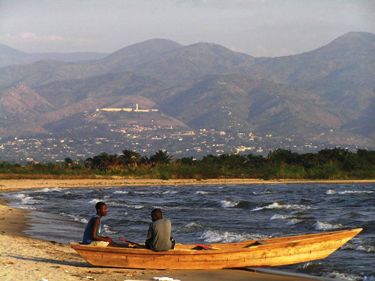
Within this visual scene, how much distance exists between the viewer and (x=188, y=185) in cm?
7606

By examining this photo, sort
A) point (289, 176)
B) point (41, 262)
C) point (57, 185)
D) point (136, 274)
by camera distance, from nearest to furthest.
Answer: point (136, 274) → point (41, 262) → point (57, 185) → point (289, 176)

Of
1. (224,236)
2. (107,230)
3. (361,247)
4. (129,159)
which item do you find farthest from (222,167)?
(361,247)

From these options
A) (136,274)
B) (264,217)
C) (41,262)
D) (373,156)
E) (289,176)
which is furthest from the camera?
(373,156)

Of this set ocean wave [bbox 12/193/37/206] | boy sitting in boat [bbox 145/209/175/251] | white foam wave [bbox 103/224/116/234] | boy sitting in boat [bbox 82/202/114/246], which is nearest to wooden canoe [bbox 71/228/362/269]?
boy sitting in boat [bbox 145/209/175/251]

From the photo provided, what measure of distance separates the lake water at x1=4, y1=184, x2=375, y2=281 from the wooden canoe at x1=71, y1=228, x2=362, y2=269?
0.97 m

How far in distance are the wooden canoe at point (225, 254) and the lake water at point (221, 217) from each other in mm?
974

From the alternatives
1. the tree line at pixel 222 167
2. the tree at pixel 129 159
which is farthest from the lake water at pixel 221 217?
the tree at pixel 129 159

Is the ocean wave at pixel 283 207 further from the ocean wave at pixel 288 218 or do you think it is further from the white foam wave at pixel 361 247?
the white foam wave at pixel 361 247

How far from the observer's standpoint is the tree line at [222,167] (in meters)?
87.6

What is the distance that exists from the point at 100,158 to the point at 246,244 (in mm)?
71816

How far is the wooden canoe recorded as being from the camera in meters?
18.7

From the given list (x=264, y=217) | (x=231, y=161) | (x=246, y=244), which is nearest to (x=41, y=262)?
(x=246, y=244)

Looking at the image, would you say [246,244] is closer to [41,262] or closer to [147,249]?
[147,249]

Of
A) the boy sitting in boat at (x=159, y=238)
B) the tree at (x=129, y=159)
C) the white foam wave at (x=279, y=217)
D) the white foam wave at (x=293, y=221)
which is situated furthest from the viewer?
the tree at (x=129, y=159)
